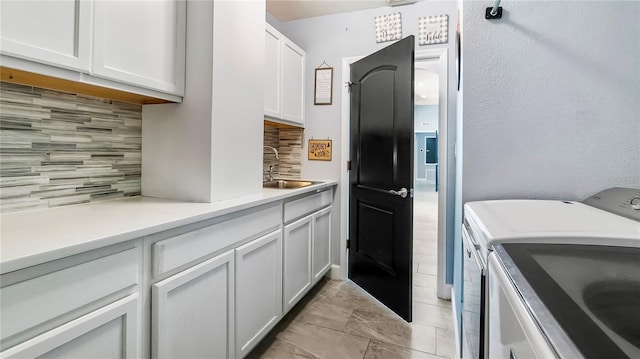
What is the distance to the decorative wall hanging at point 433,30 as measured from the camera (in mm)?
2541

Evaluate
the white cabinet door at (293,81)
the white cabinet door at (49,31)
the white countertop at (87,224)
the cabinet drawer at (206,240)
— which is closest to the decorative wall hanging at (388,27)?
the white cabinet door at (293,81)

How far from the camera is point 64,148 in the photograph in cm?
132

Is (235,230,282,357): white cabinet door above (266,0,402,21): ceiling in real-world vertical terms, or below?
below

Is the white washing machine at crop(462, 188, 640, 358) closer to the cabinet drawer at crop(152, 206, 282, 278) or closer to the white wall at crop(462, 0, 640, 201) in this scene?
the white wall at crop(462, 0, 640, 201)

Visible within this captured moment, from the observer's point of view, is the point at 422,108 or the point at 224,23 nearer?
the point at 224,23

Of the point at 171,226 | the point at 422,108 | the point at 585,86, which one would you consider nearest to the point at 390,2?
the point at 585,86

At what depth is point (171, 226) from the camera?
3.55 feet

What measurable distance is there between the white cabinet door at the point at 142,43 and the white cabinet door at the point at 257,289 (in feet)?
2.96

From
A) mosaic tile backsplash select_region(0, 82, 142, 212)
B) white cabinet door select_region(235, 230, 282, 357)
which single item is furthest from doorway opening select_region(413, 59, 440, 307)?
mosaic tile backsplash select_region(0, 82, 142, 212)

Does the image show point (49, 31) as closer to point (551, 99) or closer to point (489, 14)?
point (489, 14)

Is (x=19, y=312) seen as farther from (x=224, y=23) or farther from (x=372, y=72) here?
(x=372, y=72)

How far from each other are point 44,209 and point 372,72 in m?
2.23

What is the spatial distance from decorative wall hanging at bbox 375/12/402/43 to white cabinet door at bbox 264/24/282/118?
92 centimetres

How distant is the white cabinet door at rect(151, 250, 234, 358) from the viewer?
109 centimetres
